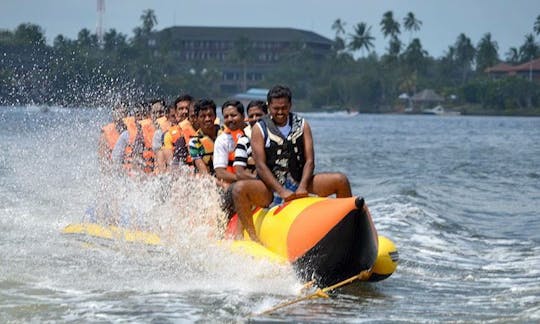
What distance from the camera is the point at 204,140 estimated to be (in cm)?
924

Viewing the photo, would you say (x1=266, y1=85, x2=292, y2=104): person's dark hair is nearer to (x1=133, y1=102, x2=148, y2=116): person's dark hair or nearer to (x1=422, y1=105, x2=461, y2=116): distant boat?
(x1=133, y1=102, x2=148, y2=116): person's dark hair

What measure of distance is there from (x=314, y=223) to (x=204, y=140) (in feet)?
6.24

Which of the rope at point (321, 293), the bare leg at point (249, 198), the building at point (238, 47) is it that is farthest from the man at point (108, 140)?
the building at point (238, 47)

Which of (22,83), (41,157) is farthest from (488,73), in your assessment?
(41,157)

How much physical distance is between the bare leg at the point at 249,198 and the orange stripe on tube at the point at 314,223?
493 millimetres

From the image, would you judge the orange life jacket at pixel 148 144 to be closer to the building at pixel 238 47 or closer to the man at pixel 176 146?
the man at pixel 176 146

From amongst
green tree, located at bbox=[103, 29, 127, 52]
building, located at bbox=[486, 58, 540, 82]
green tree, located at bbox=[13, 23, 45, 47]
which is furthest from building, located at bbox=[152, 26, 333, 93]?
green tree, located at bbox=[13, 23, 45, 47]

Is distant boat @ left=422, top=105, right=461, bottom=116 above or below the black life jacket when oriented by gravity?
below

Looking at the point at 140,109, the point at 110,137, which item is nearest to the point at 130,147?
the point at 110,137

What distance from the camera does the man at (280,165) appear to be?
8117mm

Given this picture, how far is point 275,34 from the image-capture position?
148 metres

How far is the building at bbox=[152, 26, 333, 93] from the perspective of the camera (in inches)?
5281

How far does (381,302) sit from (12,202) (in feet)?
23.0

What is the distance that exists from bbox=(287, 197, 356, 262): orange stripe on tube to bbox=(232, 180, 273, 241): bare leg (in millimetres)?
Answer: 493
